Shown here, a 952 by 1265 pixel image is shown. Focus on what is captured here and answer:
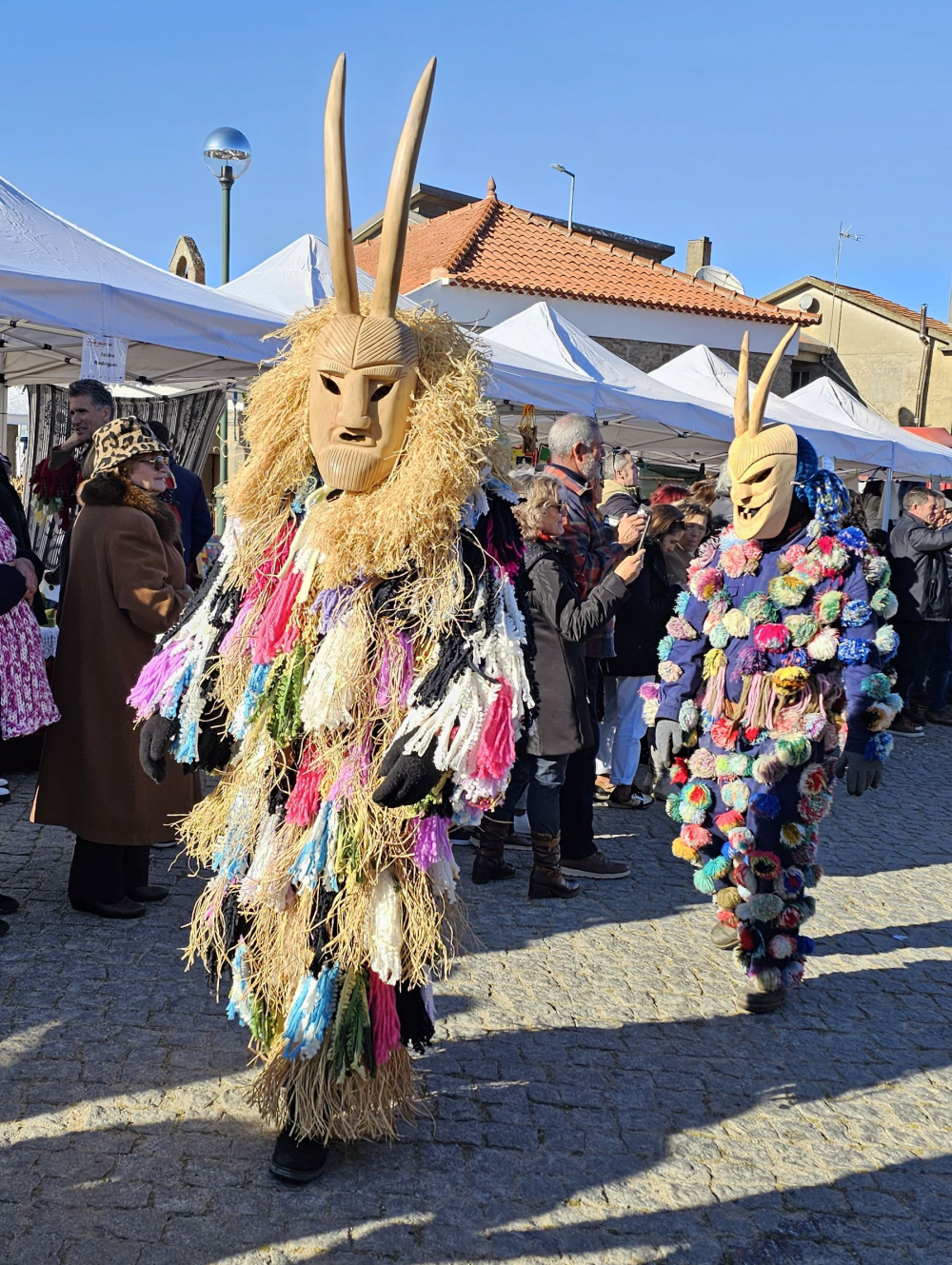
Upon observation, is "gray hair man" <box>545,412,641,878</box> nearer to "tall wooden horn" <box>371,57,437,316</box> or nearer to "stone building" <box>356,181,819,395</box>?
"tall wooden horn" <box>371,57,437,316</box>

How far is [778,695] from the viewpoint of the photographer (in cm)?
384

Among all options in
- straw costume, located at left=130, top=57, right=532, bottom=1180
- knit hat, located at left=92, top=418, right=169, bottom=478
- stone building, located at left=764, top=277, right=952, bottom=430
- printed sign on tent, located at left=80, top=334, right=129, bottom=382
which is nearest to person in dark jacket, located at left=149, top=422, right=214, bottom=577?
printed sign on tent, located at left=80, top=334, right=129, bottom=382

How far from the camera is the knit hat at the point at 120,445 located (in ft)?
13.1

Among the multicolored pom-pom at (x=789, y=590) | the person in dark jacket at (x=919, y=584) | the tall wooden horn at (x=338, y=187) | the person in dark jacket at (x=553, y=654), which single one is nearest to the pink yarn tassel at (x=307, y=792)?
the tall wooden horn at (x=338, y=187)

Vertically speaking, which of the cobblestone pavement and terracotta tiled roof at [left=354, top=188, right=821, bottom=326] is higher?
terracotta tiled roof at [left=354, top=188, right=821, bottom=326]

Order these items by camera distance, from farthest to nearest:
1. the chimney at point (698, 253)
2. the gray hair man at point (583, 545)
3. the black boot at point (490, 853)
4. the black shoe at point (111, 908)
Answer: the chimney at point (698, 253) → the black boot at point (490, 853) → the gray hair man at point (583, 545) → the black shoe at point (111, 908)

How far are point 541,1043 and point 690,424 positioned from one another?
7.77m

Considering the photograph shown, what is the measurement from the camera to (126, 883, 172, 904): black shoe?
434cm

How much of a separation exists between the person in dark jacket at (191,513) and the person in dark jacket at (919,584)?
5932 millimetres

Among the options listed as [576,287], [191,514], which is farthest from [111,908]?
[576,287]

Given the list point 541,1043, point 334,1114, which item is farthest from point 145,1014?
point 541,1043

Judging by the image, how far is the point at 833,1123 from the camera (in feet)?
10.4

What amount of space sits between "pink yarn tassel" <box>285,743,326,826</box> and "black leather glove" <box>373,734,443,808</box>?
0.82 feet

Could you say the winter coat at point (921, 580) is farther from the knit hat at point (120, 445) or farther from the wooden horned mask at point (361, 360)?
the wooden horned mask at point (361, 360)
